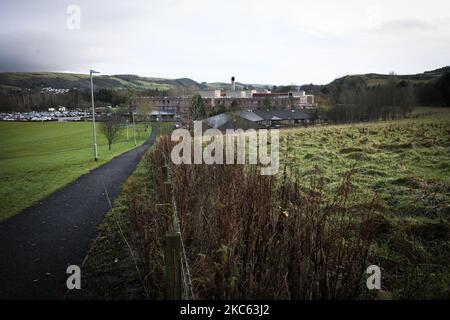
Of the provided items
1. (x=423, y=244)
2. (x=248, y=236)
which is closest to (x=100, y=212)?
(x=248, y=236)

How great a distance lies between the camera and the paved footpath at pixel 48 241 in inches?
201

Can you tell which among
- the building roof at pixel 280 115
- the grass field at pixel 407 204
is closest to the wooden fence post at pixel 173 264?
the grass field at pixel 407 204

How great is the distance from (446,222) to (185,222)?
531cm

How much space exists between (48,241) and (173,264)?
5226mm

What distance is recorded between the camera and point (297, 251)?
3418 millimetres

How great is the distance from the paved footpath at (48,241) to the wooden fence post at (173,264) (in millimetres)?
2588

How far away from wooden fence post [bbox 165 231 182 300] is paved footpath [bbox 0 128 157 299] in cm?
259

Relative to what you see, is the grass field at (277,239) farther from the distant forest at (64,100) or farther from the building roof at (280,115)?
the distant forest at (64,100)

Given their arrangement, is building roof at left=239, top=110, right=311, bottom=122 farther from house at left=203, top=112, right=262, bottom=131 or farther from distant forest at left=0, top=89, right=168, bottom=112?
distant forest at left=0, top=89, right=168, bottom=112

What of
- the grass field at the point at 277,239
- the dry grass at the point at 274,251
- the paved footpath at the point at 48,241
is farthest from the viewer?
the paved footpath at the point at 48,241

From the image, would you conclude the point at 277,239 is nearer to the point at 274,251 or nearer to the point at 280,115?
the point at 274,251

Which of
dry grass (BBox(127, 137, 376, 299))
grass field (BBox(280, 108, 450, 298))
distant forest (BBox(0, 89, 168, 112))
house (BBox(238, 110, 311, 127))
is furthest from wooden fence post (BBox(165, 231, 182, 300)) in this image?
distant forest (BBox(0, 89, 168, 112))

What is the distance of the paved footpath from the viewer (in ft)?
16.7
